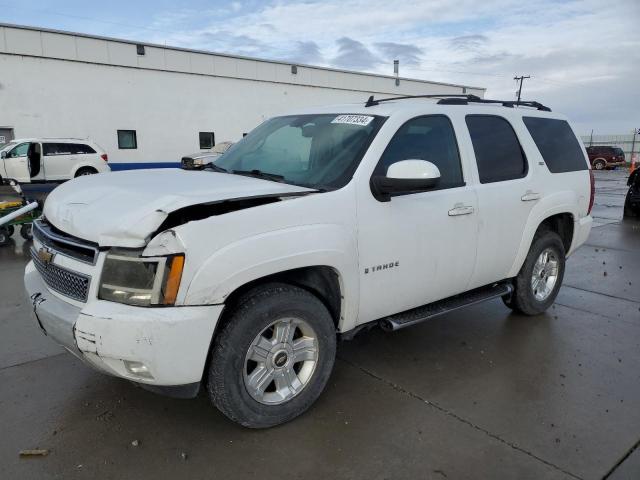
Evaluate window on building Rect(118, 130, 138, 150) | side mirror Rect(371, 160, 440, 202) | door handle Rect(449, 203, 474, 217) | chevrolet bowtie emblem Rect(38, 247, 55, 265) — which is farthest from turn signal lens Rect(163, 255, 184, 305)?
window on building Rect(118, 130, 138, 150)

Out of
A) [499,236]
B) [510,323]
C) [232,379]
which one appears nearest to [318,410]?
[232,379]

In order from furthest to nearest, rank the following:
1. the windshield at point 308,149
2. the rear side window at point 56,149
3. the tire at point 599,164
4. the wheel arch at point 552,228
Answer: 1. the tire at point 599,164
2. the rear side window at point 56,149
3. the wheel arch at point 552,228
4. the windshield at point 308,149

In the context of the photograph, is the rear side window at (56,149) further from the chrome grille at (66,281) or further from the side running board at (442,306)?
the side running board at (442,306)

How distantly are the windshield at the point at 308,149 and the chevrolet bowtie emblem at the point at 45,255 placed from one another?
1440mm

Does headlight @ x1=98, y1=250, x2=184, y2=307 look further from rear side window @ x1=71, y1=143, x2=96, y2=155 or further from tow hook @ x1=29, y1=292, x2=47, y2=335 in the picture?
rear side window @ x1=71, y1=143, x2=96, y2=155

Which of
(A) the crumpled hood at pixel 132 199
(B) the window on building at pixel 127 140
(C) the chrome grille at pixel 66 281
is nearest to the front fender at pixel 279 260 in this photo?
(A) the crumpled hood at pixel 132 199

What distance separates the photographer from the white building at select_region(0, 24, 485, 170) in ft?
64.1

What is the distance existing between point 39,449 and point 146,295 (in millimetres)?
1176

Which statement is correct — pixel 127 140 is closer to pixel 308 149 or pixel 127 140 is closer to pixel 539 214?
pixel 308 149

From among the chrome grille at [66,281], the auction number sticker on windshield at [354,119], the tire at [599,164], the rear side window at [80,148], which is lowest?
the tire at [599,164]

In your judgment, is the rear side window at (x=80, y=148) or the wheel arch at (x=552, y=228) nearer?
the wheel arch at (x=552, y=228)

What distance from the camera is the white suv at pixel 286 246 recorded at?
242 centimetres

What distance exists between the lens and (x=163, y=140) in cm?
2366

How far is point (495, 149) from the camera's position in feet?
13.5
